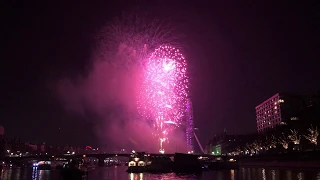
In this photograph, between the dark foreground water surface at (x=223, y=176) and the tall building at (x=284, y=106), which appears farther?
the tall building at (x=284, y=106)

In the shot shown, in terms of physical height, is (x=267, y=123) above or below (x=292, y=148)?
above

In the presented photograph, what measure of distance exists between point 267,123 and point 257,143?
192ft

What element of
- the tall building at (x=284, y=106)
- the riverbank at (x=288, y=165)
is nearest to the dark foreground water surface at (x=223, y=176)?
the riverbank at (x=288, y=165)

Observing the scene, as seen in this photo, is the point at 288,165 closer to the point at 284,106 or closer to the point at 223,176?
the point at 223,176

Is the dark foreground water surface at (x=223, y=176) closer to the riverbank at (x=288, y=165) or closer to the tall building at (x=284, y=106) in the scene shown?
the riverbank at (x=288, y=165)

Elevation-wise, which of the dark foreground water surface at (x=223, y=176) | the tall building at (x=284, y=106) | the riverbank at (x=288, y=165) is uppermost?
the tall building at (x=284, y=106)

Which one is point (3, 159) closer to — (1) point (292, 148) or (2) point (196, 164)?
(2) point (196, 164)

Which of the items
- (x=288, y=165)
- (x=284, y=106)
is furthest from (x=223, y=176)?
(x=284, y=106)

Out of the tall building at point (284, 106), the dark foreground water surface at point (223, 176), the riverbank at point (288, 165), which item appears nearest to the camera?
the dark foreground water surface at point (223, 176)

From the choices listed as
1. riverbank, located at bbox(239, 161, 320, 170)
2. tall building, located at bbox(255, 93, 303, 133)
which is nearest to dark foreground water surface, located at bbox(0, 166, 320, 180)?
riverbank, located at bbox(239, 161, 320, 170)

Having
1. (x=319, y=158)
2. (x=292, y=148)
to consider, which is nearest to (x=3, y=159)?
(x=292, y=148)

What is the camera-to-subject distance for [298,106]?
175 m

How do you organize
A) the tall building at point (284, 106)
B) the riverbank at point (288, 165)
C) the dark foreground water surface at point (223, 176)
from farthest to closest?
the tall building at point (284, 106), the riverbank at point (288, 165), the dark foreground water surface at point (223, 176)

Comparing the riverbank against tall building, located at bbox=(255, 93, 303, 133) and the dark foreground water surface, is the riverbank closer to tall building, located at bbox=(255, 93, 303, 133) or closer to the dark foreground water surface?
the dark foreground water surface
